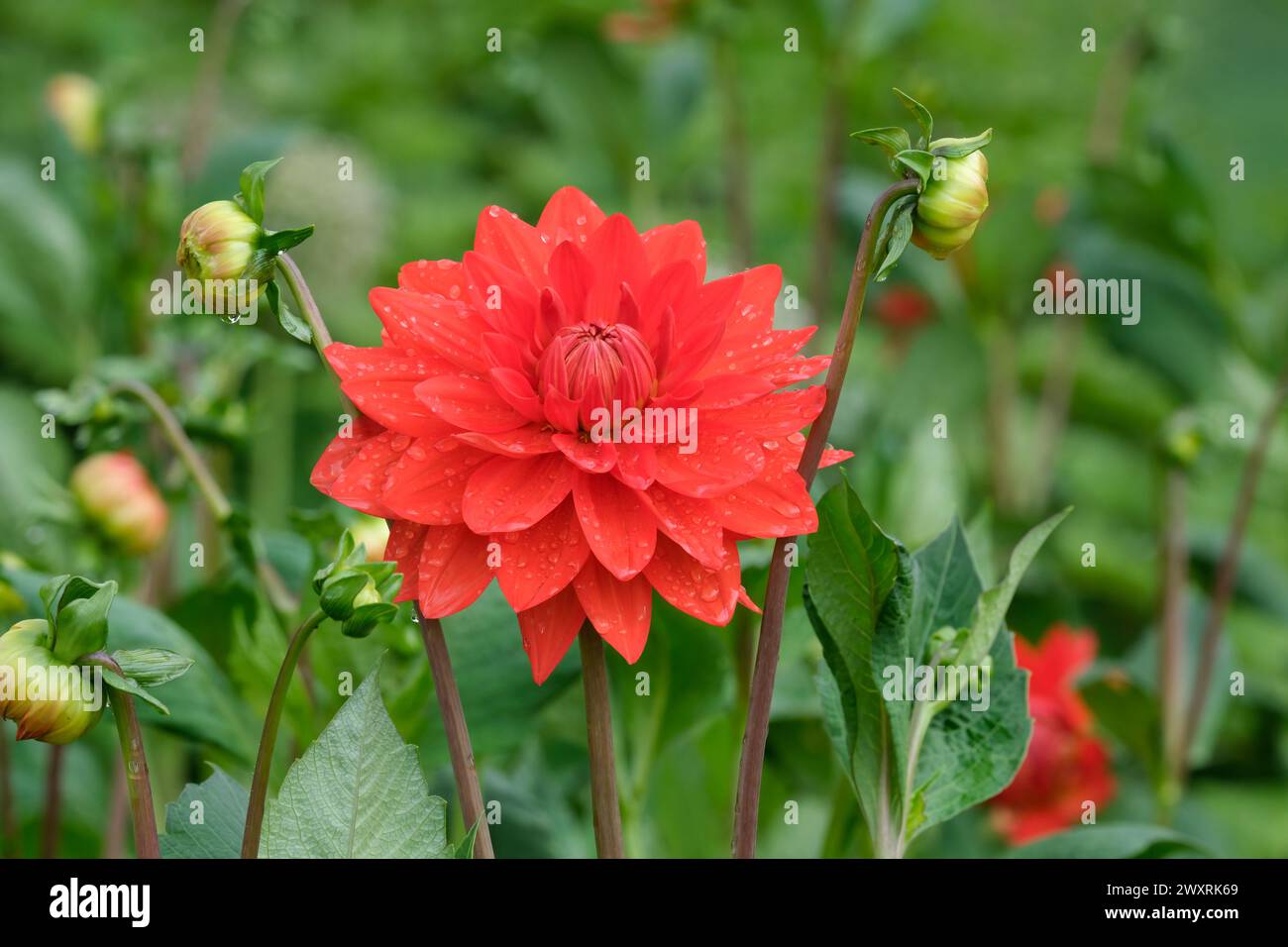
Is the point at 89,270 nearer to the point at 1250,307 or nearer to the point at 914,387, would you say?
the point at 914,387

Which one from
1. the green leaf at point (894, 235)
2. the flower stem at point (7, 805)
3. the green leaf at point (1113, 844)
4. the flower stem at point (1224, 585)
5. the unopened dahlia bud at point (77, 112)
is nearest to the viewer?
the green leaf at point (894, 235)

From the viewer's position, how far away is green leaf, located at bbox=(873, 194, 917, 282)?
0.29m

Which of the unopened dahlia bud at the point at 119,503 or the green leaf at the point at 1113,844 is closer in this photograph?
the green leaf at the point at 1113,844

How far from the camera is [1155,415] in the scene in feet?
4.23

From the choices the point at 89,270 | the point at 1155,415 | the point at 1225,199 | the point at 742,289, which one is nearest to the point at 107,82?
the point at 89,270

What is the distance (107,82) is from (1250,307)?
2.68 feet

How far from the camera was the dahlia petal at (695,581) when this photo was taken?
0.31 m

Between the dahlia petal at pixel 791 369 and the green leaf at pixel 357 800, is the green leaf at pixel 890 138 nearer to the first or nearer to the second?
the dahlia petal at pixel 791 369

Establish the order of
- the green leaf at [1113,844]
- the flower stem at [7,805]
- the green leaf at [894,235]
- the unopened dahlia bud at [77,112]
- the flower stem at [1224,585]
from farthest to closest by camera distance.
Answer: the unopened dahlia bud at [77,112], the flower stem at [1224,585], the flower stem at [7,805], the green leaf at [1113,844], the green leaf at [894,235]

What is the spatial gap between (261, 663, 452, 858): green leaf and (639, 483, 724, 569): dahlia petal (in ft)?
0.29

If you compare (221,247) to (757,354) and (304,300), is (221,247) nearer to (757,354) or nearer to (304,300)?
(304,300)

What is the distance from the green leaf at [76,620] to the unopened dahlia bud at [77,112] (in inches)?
22.8

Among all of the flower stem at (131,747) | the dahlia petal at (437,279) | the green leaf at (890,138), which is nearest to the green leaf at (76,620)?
the flower stem at (131,747)

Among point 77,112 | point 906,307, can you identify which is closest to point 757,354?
point 77,112
